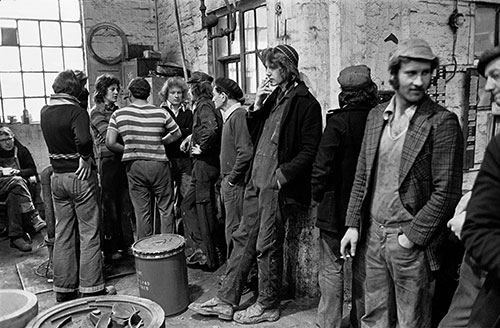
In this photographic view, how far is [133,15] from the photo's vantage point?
771 centimetres

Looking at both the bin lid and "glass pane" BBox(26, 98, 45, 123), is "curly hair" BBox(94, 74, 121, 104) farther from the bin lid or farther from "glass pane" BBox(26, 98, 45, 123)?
"glass pane" BBox(26, 98, 45, 123)

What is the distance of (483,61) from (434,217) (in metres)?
0.93

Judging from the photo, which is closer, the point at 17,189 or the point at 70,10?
the point at 17,189

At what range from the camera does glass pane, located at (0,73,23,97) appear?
7.52m

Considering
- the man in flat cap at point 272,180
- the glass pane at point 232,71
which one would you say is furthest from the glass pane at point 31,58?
the man in flat cap at point 272,180

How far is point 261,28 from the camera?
5.30 m

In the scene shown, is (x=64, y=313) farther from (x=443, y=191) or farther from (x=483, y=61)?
(x=483, y=61)

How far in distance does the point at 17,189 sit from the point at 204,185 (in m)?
2.99

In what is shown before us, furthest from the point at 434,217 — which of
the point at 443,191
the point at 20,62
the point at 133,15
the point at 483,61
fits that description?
the point at 20,62

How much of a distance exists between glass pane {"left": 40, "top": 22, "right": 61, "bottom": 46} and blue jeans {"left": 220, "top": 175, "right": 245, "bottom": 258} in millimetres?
5422

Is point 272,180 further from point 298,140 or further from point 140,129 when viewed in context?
point 140,129

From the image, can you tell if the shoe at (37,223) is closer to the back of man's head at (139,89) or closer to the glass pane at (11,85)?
the glass pane at (11,85)

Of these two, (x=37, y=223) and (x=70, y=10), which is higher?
(x=70, y=10)

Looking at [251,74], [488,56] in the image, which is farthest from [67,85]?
[488,56]
